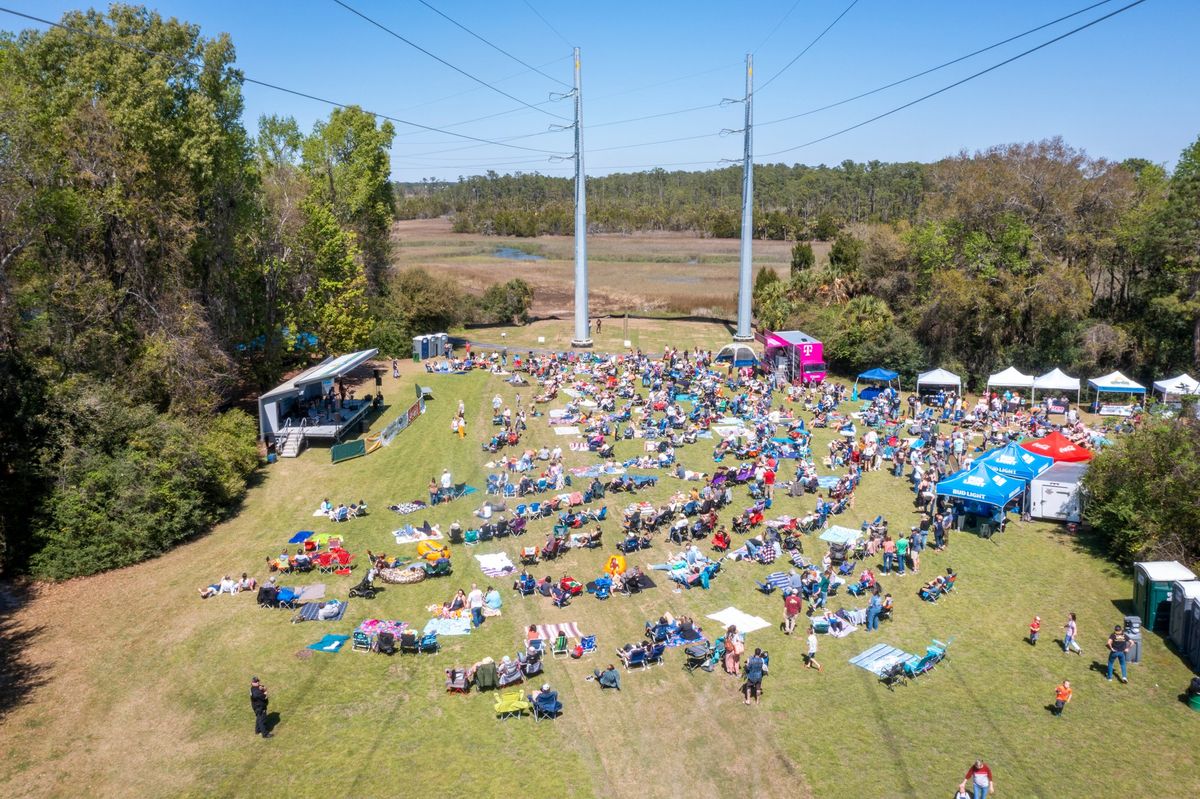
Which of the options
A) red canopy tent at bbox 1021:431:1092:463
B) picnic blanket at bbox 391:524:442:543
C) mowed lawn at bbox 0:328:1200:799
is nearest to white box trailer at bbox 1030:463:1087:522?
red canopy tent at bbox 1021:431:1092:463

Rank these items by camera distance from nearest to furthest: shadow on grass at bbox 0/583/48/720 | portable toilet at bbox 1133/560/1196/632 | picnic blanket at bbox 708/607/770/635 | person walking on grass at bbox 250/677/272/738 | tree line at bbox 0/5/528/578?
person walking on grass at bbox 250/677/272/738, shadow on grass at bbox 0/583/48/720, portable toilet at bbox 1133/560/1196/632, picnic blanket at bbox 708/607/770/635, tree line at bbox 0/5/528/578

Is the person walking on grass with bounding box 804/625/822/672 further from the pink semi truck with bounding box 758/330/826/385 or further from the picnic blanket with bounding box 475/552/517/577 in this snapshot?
the pink semi truck with bounding box 758/330/826/385

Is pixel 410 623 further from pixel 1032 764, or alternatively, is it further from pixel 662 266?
pixel 662 266

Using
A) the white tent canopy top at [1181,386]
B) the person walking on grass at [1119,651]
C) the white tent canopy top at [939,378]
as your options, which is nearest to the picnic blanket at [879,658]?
the person walking on grass at [1119,651]

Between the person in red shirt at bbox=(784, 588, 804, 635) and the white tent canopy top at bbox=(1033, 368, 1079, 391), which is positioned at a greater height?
the white tent canopy top at bbox=(1033, 368, 1079, 391)

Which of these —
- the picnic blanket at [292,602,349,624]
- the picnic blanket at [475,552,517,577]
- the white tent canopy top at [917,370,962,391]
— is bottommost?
the picnic blanket at [292,602,349,624]

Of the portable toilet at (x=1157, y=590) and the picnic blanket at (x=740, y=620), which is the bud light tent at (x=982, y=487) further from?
the picnic blanket at (x=740, y=620)

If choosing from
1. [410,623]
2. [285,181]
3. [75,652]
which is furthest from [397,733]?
[285,181]
